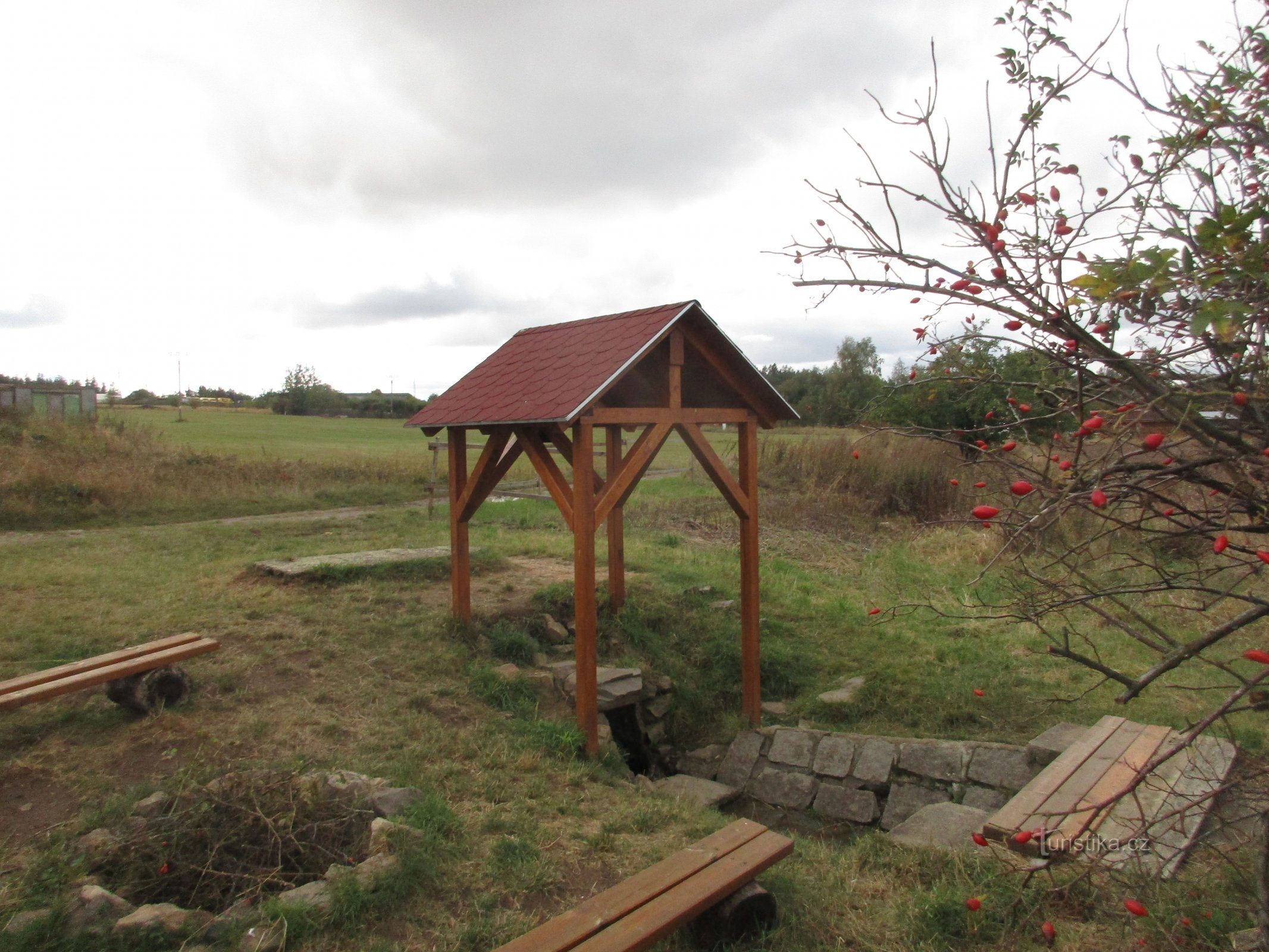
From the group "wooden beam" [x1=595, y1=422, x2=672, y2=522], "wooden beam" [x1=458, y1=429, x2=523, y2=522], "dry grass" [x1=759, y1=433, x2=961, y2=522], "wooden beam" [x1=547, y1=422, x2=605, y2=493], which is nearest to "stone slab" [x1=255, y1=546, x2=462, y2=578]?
"wooden beam" [x1=458, y1=429, x2=523, y2=522]

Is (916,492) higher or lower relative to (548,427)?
lower

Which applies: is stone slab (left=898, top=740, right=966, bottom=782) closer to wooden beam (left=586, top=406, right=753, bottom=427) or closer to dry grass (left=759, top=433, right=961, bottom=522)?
wooden beam (left=586, top=406, right=753, bottom=427)

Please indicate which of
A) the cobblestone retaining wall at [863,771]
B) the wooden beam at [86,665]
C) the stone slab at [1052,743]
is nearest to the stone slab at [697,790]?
the cobblestone retaining wall at [863,771]

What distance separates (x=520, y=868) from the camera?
392cm

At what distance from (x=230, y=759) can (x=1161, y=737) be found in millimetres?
5214

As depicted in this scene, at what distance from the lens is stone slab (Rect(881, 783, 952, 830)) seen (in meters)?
5.54

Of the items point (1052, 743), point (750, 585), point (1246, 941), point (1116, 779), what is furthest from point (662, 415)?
point (1246, 941)

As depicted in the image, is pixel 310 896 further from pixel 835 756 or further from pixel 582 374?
pixel 835 756

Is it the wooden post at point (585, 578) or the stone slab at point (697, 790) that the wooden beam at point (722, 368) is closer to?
the wooden post at point (585, 578)

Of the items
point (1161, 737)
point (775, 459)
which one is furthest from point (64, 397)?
point (1161, 737)

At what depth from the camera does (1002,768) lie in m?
5.49

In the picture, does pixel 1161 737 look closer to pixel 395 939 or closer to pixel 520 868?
pixel 520 868

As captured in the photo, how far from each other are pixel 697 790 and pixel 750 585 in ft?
5.57

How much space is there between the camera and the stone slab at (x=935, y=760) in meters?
5.64
